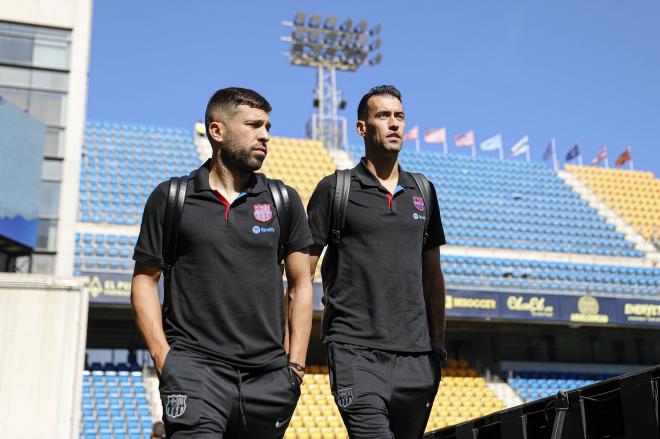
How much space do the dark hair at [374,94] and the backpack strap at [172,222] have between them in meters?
1.43

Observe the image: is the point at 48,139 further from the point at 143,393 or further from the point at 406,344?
the point at 406,344

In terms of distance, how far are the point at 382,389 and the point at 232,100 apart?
68.0 inches

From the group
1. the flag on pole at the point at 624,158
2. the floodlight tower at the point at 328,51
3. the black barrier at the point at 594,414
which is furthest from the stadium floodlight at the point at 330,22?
the black barrier at the point at 594,414

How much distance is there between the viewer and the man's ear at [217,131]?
14.2ft

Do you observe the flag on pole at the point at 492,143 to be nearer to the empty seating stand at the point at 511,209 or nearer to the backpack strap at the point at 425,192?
the empty seating stand at the point at 511,209

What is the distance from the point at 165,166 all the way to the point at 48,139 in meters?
14.5

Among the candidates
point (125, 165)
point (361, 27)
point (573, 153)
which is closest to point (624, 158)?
point (573, 153)

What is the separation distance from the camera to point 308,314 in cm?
430

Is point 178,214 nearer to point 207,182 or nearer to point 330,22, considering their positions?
point 207,182

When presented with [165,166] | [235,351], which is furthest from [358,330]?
[165,166]

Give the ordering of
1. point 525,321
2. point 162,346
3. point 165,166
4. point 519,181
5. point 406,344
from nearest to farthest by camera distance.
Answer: point 162,346 < point 406,344 < point 525,321 < point 165,166 < point 519,181

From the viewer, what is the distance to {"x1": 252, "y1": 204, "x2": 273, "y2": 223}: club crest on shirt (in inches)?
166

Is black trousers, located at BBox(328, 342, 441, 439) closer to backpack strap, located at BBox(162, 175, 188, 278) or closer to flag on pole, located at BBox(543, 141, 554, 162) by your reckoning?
backpack strap, located at BBox(162, 175, 188, 278)

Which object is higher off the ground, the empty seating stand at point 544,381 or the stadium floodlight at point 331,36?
the stadium floodlight at point 331,36
